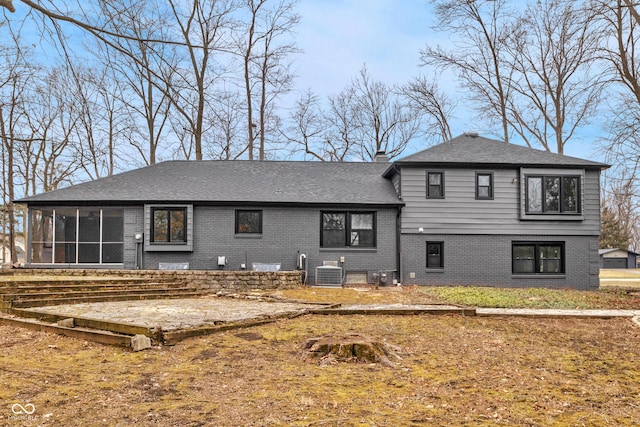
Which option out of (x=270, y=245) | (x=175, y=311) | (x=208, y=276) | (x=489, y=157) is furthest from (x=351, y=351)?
(x=489, y=157)

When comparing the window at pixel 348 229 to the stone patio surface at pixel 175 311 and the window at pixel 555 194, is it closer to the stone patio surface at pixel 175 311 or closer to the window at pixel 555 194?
the window at pixel 555 194

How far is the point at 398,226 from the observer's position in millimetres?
16625

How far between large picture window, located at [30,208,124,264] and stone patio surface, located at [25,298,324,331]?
7.12 meters

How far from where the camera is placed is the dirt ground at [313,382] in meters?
3.80

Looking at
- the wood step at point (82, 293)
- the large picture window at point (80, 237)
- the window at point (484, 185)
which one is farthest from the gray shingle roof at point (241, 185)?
the wood step at point (82, 293)

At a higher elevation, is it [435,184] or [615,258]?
[435,184]

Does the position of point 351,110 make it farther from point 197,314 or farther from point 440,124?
point 197,314

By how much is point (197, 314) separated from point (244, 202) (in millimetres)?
7933

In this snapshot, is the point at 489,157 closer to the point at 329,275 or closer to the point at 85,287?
the point at 329,275

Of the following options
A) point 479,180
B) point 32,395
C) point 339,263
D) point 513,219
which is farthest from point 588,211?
point 32,395

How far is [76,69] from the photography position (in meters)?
6.37

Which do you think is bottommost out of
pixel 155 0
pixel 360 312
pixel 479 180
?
pixel 360 312

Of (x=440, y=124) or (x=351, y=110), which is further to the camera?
(x=351, y=110)

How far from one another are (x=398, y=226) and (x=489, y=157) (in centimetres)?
425
